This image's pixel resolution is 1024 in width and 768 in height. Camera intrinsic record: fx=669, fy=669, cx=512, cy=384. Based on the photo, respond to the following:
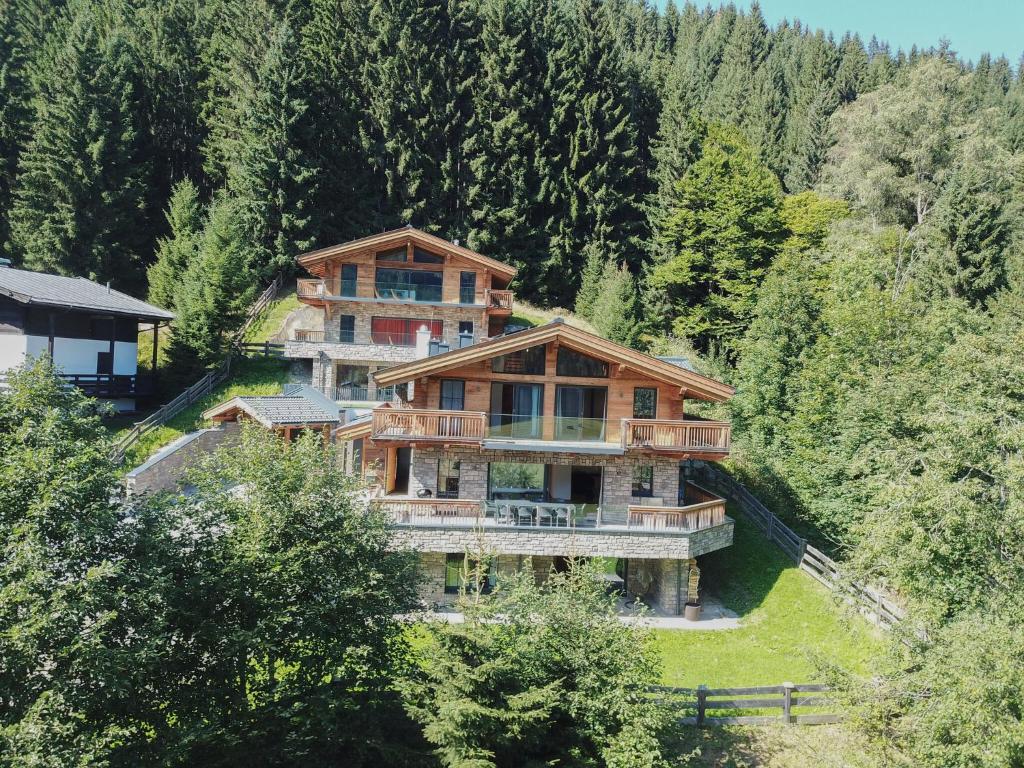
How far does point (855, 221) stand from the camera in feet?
129

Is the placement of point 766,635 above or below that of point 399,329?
below

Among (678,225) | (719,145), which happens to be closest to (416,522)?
(678,225)

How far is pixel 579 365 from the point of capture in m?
22.1

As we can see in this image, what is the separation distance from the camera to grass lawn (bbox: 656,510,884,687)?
672 inches

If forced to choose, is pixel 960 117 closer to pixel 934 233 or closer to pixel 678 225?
pixel 934 233

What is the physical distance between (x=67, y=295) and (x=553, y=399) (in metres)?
24.4

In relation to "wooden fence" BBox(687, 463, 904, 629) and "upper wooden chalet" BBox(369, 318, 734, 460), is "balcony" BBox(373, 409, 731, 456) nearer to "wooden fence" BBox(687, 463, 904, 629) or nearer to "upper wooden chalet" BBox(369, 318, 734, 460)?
"upper wooden chalet" BBox(369, 318, 734, 460)

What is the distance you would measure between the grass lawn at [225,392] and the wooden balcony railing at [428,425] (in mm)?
13604

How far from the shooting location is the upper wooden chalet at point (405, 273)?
34.1 m

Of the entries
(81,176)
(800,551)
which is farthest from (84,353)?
(800,551)

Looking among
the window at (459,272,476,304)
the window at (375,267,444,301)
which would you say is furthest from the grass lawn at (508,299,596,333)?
the window at (375,267,444,301)

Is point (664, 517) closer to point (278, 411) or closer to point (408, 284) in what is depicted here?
point (278, 411)

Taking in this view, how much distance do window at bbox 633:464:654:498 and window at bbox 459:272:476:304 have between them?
54.6 feet

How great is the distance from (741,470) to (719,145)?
87.6 feet
